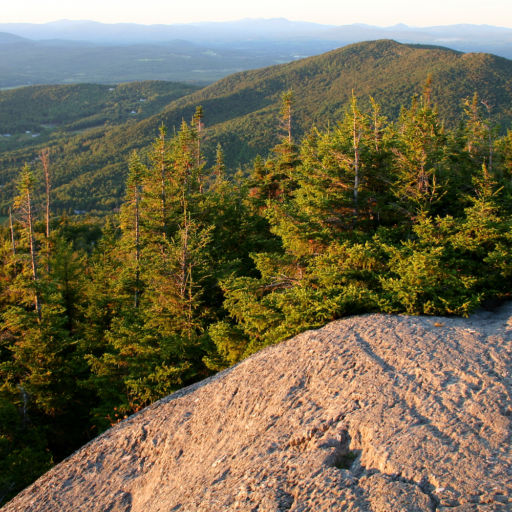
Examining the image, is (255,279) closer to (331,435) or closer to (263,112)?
(331,435)

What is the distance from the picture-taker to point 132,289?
22.3m

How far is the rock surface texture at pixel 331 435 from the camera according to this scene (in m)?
7.05

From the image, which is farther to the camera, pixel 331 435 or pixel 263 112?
pixel 263 112

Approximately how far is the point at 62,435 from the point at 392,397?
1579 centimetres

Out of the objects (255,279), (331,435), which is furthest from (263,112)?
(331,435)

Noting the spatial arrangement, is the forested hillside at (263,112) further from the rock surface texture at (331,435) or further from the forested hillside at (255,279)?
the rock surface texture at (331,435)

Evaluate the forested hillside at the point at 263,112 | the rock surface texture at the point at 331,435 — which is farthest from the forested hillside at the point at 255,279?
the forested hillside at the point at 263,112

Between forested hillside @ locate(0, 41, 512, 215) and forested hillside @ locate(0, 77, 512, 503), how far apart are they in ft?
295

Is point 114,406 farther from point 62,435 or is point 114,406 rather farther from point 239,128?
point 239,128

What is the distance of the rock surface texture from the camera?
7.05 m

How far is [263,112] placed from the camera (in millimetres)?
162625

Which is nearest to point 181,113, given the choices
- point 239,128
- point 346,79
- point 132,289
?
point 239,128

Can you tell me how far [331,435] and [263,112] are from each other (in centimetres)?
16594

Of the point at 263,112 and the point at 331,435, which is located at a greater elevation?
the point at 263,112
